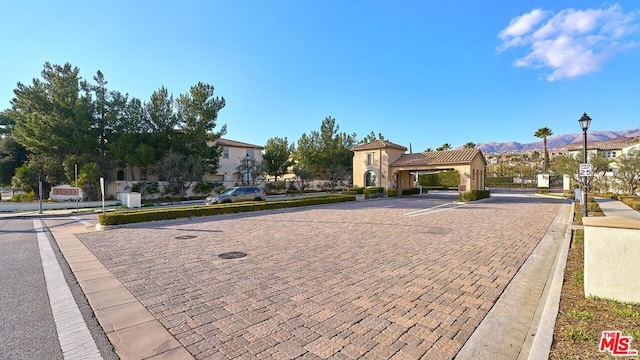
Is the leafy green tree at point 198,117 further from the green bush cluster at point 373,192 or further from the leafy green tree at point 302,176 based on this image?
the green bush cluster at point 373,192

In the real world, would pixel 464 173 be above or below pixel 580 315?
above

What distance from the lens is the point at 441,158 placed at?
29422 mm

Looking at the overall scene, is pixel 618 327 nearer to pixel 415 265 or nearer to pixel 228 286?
pixel 415 265

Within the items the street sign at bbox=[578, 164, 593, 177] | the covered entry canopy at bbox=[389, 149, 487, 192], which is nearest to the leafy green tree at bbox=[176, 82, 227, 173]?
the covered entry canopy at bbox=[389, 149, 487, 192]

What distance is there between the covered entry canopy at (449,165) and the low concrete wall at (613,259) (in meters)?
23.5

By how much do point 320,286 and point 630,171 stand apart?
36.5 m

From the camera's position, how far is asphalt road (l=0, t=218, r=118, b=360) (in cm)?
337

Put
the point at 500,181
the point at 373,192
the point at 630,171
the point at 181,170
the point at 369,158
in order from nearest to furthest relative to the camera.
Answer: the point at 630,171 → the point at 373,192 → the point at 181,170 → the point at 369,158 → the point at 500,181

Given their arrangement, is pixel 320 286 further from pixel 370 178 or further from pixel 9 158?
pixel 9 158

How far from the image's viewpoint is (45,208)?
23516mm

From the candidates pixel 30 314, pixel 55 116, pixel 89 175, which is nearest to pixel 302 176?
pixel 89 175

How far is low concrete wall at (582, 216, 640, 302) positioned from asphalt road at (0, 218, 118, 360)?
656cm

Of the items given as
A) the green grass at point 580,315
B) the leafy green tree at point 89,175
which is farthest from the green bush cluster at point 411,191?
the leafy green tree at point 89,175

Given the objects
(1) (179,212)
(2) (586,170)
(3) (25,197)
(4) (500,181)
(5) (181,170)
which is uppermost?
(5) (181,170)
